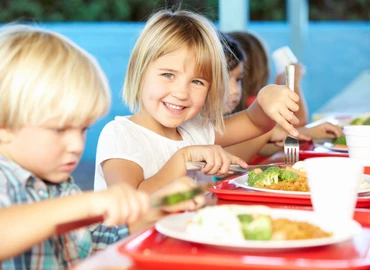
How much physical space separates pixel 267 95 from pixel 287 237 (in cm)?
105

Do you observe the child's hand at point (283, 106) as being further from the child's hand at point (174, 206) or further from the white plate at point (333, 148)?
the child's hand at point (174, 206)

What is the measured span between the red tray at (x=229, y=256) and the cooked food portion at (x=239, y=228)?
0.02m

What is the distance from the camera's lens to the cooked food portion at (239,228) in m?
0.99

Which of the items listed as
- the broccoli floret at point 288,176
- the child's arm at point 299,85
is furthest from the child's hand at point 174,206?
the child's arm at point 299,85

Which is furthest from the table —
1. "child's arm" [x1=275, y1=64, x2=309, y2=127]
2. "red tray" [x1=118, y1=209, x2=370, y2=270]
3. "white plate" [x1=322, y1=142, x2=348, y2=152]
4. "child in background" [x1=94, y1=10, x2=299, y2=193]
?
"child's arm" [x1=275, y1=64, x2=309, y2=127]

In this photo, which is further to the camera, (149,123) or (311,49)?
(311,49)

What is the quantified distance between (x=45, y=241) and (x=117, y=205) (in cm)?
23

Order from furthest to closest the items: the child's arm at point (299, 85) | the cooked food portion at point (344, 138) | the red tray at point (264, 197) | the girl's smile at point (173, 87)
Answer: the child's arm at point (299, 85) < the cooked food portion at point (344, 138) < the girl's smile at point (173, 87) < the red tray at point (264, 197)

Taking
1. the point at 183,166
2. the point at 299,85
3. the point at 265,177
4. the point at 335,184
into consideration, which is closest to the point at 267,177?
the point at 265,177

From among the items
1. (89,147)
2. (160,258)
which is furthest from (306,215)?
(89,147)

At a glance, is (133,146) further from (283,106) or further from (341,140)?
(341,140)

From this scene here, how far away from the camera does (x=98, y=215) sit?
0.99m

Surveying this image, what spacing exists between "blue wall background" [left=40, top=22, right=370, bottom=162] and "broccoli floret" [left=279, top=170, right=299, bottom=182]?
727 cm

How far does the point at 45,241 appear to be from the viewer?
1174 millimetres
